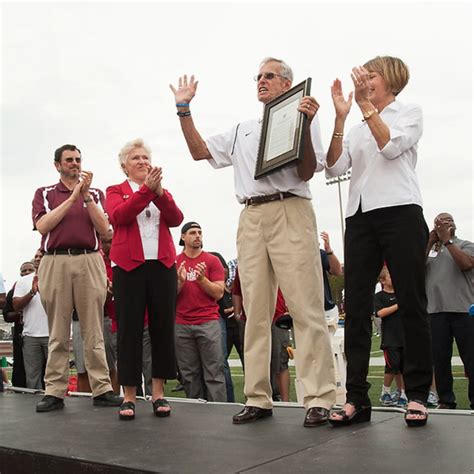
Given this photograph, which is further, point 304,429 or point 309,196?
point 309,196

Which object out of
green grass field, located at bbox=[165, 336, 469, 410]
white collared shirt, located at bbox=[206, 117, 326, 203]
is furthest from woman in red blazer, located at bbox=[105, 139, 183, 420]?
green grass field, located at bbox=[165, 336, 469, 410]

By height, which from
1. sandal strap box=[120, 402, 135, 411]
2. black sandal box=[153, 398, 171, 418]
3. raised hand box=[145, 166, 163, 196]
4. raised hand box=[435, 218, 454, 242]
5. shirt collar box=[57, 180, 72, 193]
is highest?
shirt collar box=[57, 180, 72, 193]

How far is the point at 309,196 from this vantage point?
12.8ft

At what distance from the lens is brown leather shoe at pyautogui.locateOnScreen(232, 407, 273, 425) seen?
3780mm

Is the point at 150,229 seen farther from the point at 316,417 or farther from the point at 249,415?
the point at 316,417

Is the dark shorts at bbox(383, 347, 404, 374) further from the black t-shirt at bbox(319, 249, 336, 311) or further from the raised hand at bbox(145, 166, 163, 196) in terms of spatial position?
the raised hand at bbox(145, 166, 163, 196)

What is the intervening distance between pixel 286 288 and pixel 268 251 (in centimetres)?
25

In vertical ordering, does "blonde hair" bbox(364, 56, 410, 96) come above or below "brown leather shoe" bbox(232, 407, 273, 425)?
above

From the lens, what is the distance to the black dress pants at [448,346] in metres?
6.07

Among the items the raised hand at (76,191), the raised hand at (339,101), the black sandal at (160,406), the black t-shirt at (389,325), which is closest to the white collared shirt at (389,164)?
the raised hand at (339,101)

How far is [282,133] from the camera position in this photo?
3795 mm

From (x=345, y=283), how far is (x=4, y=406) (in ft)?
→ 10.00

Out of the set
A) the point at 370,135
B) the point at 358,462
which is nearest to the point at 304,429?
the point at 358,462

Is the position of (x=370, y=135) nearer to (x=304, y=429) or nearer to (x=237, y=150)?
(x=237, y=150)
